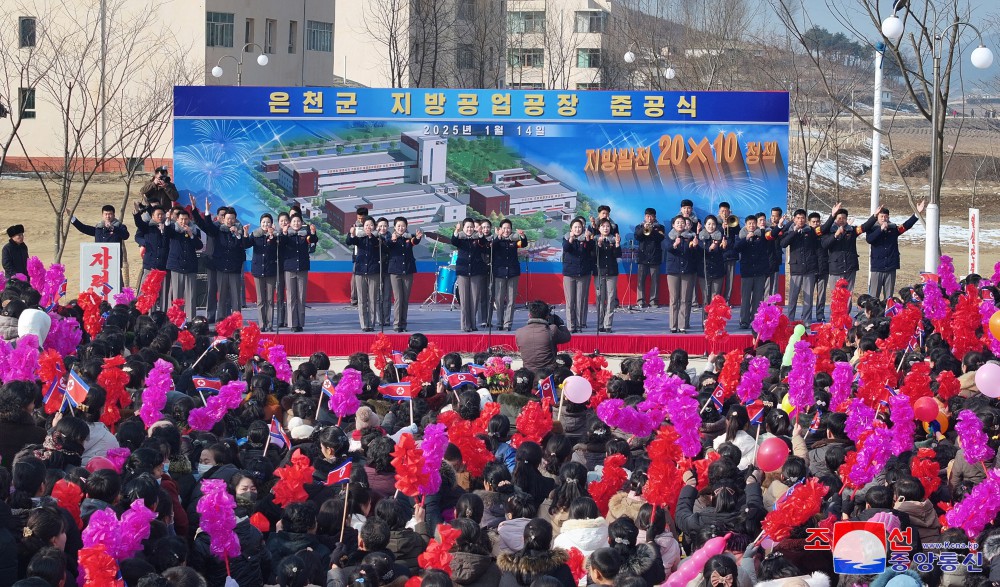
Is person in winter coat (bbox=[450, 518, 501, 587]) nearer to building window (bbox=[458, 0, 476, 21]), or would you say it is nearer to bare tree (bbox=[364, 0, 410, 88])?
bare tree (bbox=[364, 0, 410, 88])

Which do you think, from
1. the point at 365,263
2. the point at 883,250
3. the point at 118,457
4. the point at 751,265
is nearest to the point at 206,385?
the point at 118,457

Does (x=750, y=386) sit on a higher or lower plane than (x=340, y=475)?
higher

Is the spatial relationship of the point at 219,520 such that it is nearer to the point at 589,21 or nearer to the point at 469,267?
the point at 469,267

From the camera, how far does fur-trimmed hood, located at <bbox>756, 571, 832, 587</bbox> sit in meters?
5.20

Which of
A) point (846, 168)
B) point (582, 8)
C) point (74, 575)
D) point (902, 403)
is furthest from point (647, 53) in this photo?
point (74, 575)

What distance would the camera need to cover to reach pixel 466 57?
4356 centimetres

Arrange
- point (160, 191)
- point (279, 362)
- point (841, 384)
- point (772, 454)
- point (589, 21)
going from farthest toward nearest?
1. point (589, 21)
2. point (160, 191)
3. point (279, 362)
4. point (841, 384)
5. point (772, 454)

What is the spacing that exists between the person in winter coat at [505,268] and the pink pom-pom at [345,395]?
6.29 meters

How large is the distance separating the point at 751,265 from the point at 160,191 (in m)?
7.03

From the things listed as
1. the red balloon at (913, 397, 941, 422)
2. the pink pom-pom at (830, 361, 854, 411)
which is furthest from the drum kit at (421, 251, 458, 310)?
the red balloon at (913, 397, 941, 422)

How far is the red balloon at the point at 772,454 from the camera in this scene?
682 centimetres

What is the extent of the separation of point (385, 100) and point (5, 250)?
499 centimetres

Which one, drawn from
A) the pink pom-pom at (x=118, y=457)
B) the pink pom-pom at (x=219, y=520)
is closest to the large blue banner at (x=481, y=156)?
the pink pom-pom at (x=118, y=457)

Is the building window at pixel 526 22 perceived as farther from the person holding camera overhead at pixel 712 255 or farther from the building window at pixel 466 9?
the person holding camera overhead at pixel 712 255
